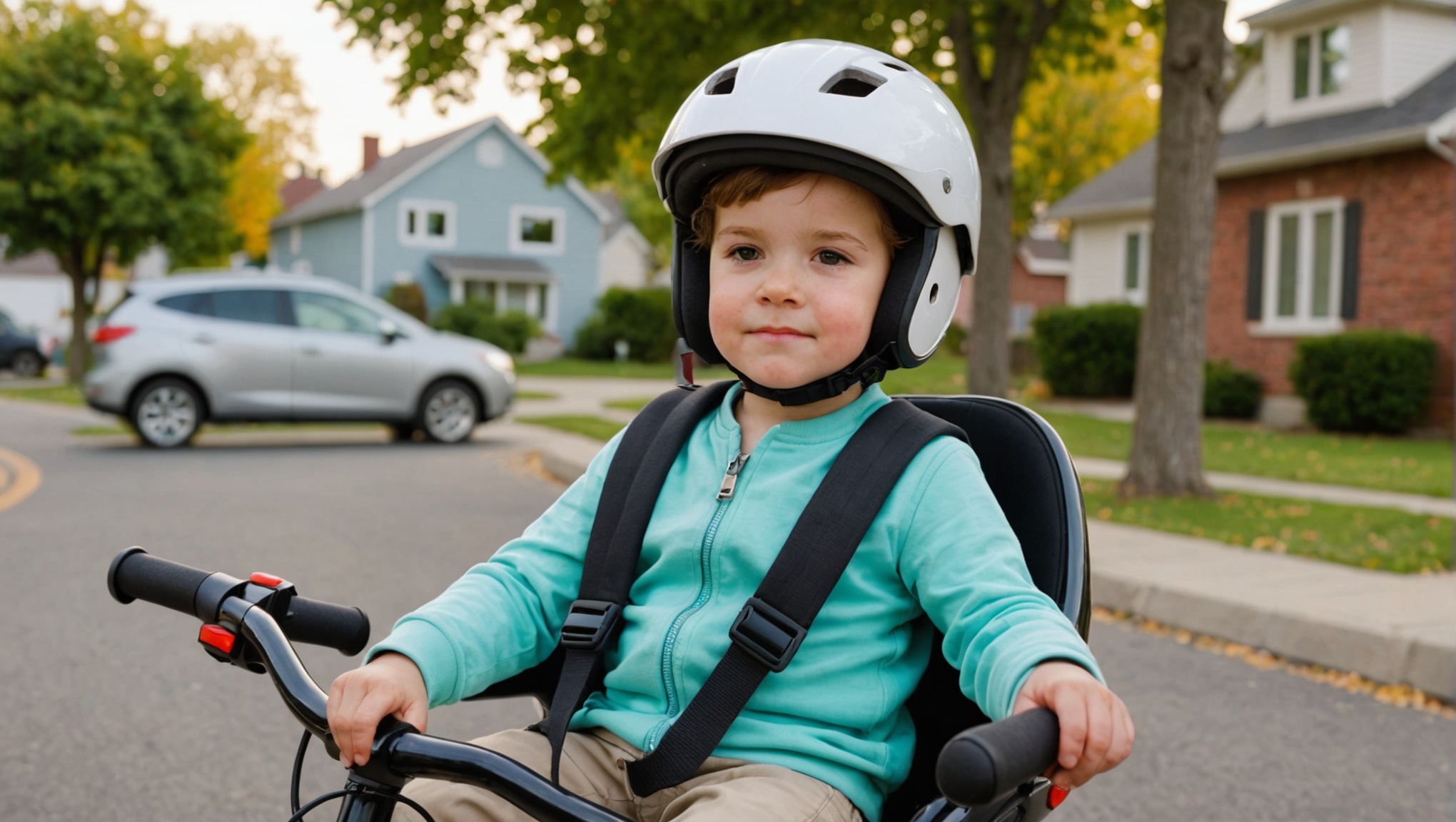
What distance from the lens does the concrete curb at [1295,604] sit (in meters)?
5.38

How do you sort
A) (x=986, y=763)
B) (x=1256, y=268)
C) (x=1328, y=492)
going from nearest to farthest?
(x=986, y=763)
(x=1328, y=492)
(x=1256, y=268)

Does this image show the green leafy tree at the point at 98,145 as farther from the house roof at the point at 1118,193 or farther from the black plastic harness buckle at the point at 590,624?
the black plastic harness buckle at the point at 590,624

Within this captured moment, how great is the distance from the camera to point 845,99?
1829 mm

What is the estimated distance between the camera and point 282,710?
4.66m

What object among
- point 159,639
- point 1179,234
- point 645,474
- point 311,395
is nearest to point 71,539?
point 159,639

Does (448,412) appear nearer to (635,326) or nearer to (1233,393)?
(1233,393)

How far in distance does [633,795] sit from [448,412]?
13.1 m

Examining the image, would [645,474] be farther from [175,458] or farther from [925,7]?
[175,458]

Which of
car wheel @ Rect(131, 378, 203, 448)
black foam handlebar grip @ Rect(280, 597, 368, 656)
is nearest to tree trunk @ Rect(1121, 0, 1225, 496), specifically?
black foam handlebar grip @ Rect(280, 597, 368, 656)

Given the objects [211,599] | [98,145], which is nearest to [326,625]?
[211,599]

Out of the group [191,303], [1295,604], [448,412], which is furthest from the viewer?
[448,412]

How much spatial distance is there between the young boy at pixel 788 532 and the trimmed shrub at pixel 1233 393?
738 inches

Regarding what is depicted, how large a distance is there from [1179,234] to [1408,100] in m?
11.3

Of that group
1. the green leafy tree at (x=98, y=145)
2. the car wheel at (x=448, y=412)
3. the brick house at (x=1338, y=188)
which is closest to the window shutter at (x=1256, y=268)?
the brick house at (x=1338, y=188)
